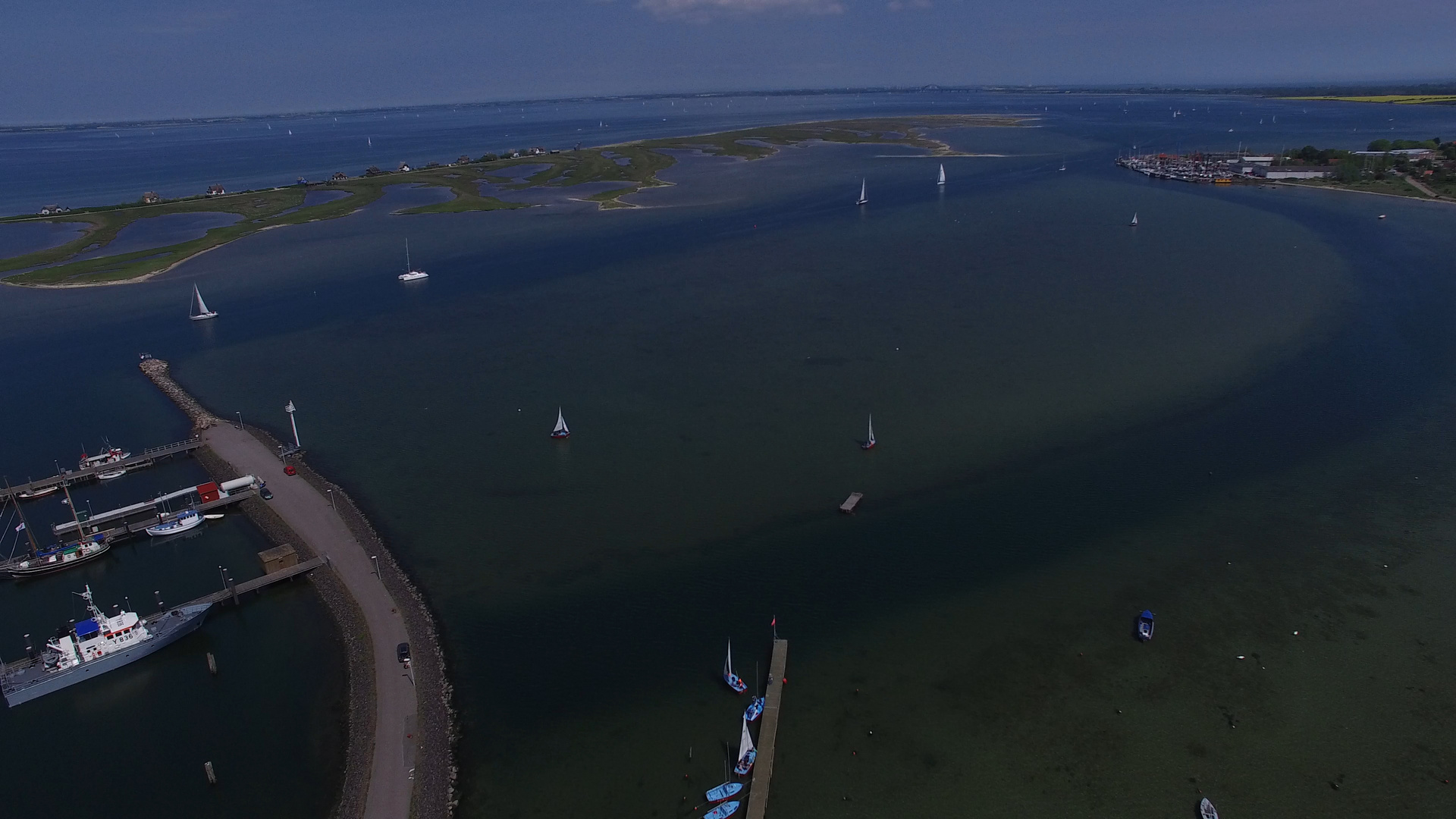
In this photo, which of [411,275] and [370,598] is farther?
[411,275]

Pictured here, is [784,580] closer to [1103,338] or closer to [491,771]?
[491,771]

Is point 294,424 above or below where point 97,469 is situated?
above

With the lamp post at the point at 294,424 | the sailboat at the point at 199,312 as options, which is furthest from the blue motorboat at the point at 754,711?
the sailboat at the point at 199,312

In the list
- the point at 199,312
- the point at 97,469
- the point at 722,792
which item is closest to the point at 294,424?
the point at 97,469

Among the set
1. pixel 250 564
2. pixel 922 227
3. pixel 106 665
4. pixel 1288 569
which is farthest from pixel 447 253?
pixel 1288 569

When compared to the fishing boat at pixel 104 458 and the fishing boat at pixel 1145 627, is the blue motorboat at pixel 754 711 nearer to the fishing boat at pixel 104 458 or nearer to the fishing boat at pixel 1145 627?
the fishing boat at pixel 1145 627

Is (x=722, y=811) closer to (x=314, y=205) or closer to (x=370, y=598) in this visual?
(x=370, y=598)
